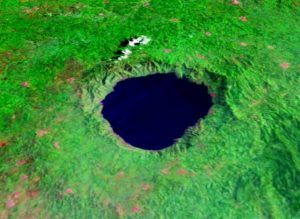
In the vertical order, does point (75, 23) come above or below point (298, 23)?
below

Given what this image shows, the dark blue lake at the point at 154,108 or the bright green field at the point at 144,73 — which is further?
the dark blue lake at the point at 154,108

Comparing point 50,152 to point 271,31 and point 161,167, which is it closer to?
point 161,167

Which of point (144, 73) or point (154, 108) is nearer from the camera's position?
point (154, 108)

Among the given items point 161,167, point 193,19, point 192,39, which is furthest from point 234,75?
point 161,167

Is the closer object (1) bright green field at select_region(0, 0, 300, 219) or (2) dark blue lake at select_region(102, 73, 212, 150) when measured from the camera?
(1) bright green field at select_region(0, 0, 300, 219)
